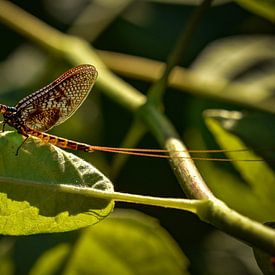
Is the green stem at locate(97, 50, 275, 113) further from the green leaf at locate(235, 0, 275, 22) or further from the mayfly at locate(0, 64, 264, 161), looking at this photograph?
the mayfly at locate(0, 64, 264, 161)

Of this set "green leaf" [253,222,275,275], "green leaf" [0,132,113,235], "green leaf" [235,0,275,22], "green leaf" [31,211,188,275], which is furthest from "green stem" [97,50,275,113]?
"green leaf" [253,222,275,275]

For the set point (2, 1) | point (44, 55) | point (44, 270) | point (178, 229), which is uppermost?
point (2, 1)

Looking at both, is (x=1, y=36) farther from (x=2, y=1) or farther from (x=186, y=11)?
(x=186, y=11)

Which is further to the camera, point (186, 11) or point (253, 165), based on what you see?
point (186, 11)

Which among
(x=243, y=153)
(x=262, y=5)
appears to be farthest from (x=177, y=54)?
(x=243, y=153)

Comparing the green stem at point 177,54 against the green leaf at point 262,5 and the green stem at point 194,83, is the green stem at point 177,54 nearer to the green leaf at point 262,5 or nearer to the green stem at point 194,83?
the green leaf at point 262,5

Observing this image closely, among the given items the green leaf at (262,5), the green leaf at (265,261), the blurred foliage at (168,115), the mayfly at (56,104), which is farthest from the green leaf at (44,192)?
the green leaf at (262,5)

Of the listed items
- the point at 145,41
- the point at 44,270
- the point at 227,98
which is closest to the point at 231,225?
the point at 44,270
